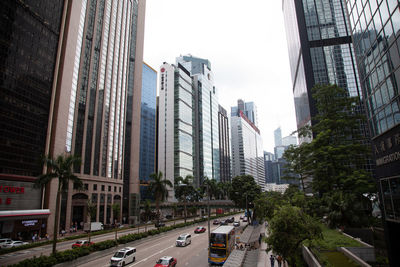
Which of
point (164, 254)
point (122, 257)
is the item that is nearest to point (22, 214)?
point (164, 254)

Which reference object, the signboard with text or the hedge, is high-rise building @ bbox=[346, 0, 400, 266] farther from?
the signboard with text

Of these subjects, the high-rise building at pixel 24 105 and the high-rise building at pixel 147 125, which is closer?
the high-rise building at pixel 24 105

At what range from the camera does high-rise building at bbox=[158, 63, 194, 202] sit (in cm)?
12925

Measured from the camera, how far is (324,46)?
8494 centimetres

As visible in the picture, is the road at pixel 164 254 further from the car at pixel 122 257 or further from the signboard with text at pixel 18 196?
the signboard with text at pixel 18 196

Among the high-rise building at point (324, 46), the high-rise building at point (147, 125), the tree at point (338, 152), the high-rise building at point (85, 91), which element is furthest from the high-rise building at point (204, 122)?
the tree at point (338, 152)

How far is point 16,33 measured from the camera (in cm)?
4659

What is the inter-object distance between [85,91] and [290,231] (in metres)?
63.4

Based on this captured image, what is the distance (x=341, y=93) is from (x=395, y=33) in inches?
728

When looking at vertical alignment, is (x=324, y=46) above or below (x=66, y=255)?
above

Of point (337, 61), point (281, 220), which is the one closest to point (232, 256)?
point (281, 220)

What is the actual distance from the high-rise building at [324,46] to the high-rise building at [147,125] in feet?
244

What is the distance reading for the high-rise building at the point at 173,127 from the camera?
129250mm

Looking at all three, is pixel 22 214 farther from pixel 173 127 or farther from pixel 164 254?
pixel 173 127
